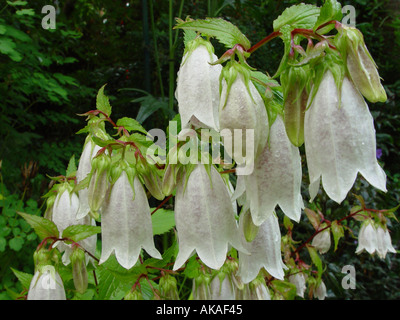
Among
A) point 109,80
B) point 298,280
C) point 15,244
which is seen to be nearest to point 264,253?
point 298,280

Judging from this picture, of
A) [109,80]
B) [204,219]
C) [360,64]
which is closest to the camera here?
[360,64]

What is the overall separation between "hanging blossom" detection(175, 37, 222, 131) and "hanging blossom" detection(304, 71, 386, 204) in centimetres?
16

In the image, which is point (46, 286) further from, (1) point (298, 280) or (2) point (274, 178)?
(1) point (298, 280)

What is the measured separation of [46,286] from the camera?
26.8 inches

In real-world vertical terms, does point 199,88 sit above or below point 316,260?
above

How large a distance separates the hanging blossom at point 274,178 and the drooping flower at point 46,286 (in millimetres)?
422

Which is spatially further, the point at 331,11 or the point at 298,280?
the point at 298,280

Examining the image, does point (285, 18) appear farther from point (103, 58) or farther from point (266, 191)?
point (103, 58)

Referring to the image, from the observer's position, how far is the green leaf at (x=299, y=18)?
510mm

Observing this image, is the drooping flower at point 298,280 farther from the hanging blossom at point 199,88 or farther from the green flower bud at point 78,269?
Result: the hanging blossom at point 199,88

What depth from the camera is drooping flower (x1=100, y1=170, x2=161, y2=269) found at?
23.5 inches

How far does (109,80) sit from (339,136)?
92.5 inches

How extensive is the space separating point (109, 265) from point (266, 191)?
41 centimetres

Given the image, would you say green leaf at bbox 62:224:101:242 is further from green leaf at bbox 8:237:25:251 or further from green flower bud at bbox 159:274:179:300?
green leaf at bbox 8:237:25:251
